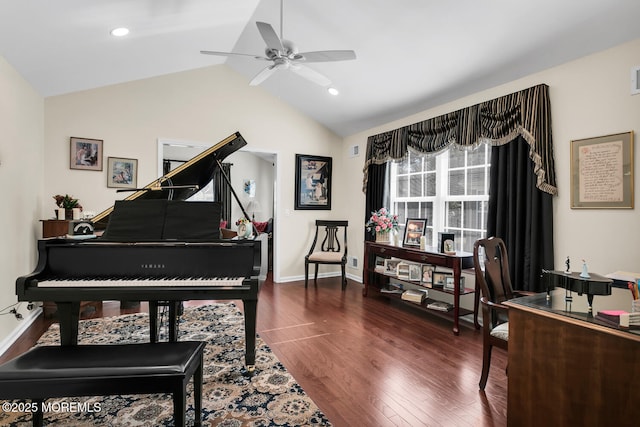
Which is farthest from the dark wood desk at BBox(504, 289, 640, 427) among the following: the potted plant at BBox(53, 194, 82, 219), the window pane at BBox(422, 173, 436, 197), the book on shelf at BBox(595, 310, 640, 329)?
the potted plant at BBox(53, 194, 82, 219)

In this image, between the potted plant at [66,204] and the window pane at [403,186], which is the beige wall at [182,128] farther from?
the window pane at [403,186]

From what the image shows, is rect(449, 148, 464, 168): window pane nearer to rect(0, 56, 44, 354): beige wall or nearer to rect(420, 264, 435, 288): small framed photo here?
rect(420, 264, 435, 288): small framed photo

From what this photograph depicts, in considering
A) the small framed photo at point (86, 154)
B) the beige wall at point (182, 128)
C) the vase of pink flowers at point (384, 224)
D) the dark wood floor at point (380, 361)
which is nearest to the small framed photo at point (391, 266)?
the vase of pink flowers at point (384, 224)

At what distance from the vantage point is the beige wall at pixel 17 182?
277 cm

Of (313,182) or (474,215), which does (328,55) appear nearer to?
(474,215)

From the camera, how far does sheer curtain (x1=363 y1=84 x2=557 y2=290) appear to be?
9.45ft

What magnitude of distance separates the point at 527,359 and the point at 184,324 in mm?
2987

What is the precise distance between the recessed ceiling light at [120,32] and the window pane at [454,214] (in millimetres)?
3858

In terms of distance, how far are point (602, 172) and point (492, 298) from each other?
1.36m

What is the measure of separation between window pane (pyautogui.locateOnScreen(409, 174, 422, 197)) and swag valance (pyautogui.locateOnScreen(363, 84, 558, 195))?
38 centimetres

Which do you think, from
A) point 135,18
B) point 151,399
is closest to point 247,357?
point 151,399

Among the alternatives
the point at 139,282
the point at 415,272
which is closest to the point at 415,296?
the point at 415,272

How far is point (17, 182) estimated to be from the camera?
307 centimetres

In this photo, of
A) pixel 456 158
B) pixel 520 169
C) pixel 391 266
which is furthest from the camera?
pixel 391 266
